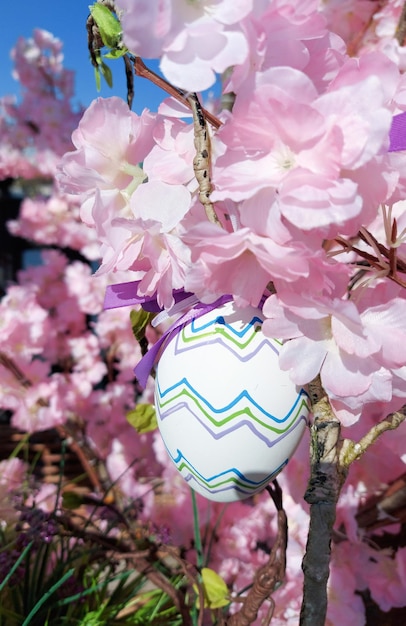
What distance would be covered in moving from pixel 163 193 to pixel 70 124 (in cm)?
232

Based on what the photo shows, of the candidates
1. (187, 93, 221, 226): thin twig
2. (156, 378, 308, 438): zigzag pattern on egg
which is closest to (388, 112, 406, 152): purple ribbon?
(187, 93, 221, 226): thin twig

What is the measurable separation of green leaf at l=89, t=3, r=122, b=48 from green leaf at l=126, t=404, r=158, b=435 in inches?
19.4

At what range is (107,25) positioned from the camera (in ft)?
1.39

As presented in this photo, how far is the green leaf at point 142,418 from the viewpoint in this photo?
78 cm

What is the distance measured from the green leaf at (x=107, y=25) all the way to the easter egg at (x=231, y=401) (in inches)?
9.6

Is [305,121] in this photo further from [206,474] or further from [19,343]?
[19,343]

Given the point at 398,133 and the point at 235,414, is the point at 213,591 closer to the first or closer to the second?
the point at 235,414

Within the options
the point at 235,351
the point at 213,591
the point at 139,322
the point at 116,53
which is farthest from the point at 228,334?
the point at 213,591

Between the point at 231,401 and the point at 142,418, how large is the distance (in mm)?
304

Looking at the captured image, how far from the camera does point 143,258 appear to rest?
495 mm

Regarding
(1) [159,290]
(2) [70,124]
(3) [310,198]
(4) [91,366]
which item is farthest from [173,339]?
(2) [70,124]

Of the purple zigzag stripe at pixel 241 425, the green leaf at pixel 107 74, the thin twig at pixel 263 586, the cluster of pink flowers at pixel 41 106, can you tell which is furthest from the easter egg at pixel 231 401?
the cluster of pink flowers at pixel 41 106

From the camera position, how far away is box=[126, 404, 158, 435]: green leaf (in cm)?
78

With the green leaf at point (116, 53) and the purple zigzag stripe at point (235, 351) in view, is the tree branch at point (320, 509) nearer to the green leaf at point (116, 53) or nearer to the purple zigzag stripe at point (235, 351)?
the purple zigzag stripe at point (235, 351)
